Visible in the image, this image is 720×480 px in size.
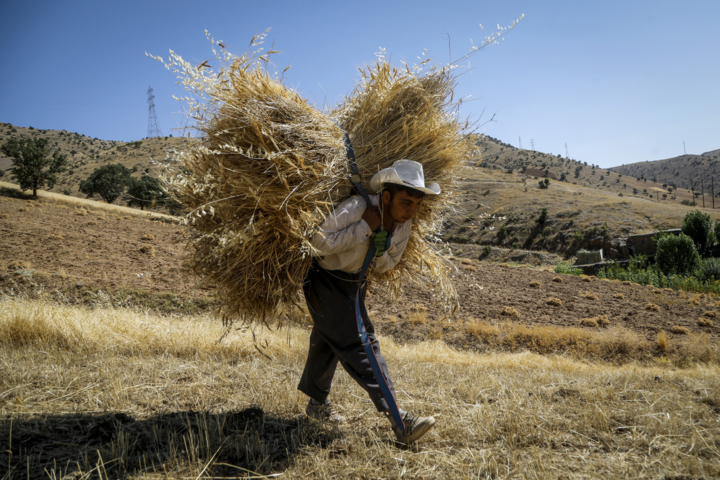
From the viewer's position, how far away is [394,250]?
2.49 metres

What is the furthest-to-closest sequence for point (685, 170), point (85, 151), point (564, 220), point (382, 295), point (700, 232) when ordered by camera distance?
point (685, 170) → point (85, 151) → point (564, 220) → point (700, 232) → point (382, 295)

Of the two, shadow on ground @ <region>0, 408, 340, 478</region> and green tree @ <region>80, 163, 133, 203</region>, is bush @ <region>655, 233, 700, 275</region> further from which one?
green tree @ <region>80, 163, 133, 203</region>

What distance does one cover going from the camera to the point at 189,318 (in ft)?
18.1

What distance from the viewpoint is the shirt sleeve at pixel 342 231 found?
2201 millimetres

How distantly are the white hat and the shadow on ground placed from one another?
1.57 meters

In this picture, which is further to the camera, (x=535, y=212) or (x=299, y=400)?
(x=535, y=212)

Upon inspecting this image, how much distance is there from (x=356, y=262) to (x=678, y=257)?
18.5 meters

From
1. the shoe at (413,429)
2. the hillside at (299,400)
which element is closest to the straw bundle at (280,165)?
the hillside at (299,400)

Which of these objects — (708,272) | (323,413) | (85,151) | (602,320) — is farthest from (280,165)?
(85,151)

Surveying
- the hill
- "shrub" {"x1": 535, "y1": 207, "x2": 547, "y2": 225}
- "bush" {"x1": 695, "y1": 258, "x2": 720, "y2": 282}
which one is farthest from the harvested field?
"shrub" {"x1": 535, "y1": 207, "x2": 547, "y2": 225}

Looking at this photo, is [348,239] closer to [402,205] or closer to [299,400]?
[402,205]

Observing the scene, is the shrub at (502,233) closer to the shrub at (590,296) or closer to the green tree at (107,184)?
the shrub at (590,296)

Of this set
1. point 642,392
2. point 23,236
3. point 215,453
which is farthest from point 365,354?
point 23,236

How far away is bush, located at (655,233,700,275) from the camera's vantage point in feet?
50.0
